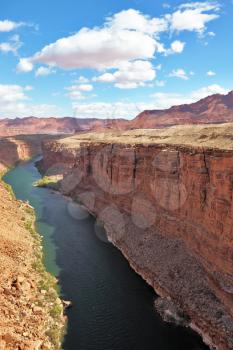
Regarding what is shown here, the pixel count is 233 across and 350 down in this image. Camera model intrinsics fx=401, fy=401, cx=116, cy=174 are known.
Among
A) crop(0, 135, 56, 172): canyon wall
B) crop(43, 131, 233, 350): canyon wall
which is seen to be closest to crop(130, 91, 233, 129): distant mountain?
crop(0, 135, 56, 172): canyon wall

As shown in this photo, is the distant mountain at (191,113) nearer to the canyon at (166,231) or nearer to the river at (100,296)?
the canyon at (166,231)

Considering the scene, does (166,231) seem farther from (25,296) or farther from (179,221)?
(25,296)

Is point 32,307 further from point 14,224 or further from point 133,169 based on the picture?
point 133,169

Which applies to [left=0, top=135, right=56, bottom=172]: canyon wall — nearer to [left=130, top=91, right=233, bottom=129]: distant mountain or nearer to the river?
[left=130, top=91, right=233, bottom=129]: distant mountain

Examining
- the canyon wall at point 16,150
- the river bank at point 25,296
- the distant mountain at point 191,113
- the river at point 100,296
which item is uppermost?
the distant mountain at point 191,113

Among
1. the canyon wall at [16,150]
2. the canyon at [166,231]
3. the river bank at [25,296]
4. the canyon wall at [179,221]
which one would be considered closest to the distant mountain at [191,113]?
the canyon wall at [16,150]
